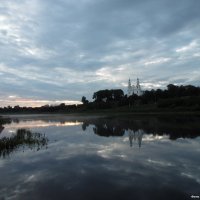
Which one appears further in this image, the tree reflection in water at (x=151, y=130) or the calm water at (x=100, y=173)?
the tree reflection in water at (x=151, y=130)

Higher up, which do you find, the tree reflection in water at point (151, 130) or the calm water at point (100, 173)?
the tree reflection in water at point (151, 130)

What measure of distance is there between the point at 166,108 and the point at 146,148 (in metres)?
103

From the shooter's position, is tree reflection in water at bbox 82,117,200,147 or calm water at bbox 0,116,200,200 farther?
tree reflection in water at bbox 82,117,200,147

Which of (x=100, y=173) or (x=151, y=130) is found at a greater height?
(x=151, y=130)

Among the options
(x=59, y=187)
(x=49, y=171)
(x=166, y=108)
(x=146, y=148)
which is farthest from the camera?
(x=166, y=108)

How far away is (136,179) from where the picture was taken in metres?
13.8

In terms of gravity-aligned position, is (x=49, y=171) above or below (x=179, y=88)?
below

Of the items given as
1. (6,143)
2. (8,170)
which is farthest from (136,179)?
(6,143)

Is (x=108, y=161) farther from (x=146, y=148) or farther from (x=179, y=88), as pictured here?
(x=179, y=88)

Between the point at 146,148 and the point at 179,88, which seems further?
the point at 179,88

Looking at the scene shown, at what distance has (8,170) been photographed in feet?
53.7

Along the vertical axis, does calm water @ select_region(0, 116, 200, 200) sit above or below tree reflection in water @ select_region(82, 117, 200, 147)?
below

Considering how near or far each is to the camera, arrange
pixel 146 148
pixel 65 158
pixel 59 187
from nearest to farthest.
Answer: pixel 59 187 → pixel 65 158 → pixel 146 148

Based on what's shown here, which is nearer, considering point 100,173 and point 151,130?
point 100,173
